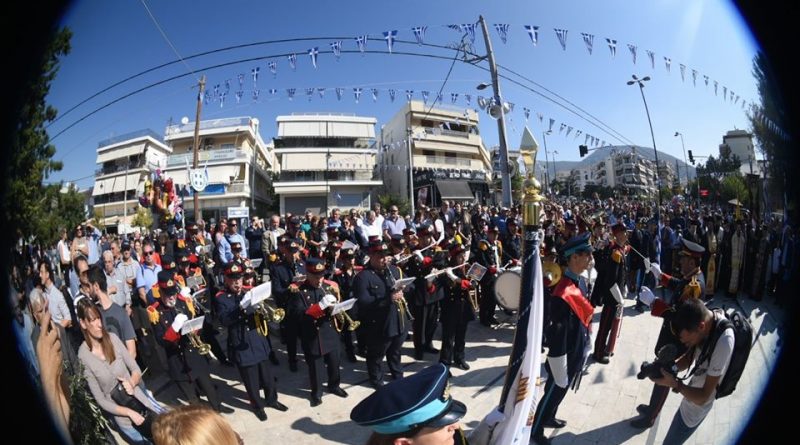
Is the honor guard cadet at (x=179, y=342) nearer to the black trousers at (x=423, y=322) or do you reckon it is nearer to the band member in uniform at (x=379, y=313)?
the band member in uniform at (x=379, y=313)

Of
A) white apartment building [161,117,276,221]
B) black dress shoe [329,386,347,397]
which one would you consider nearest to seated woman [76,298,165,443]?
white apartment building [161,117,276,221]

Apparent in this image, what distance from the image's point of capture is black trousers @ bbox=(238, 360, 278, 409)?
393 cm

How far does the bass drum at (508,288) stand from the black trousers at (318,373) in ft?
9.35

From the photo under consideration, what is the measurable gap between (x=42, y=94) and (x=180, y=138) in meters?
1.22

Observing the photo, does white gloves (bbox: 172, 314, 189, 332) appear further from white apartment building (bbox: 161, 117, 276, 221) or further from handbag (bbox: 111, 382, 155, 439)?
handbag (bbox: 111, 382, 155, 439)

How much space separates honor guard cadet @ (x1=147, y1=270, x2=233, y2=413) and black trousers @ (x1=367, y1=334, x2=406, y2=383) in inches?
76.0

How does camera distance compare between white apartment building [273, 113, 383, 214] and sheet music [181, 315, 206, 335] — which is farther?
white apartment building [273, 113, 383, 214]

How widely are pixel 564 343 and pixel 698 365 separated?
95cm

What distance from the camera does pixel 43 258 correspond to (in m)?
1.37

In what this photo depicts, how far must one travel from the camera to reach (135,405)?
77.2 inches

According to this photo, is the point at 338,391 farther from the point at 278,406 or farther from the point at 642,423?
the point at 642,423

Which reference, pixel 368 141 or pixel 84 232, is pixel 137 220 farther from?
pixel 368 141

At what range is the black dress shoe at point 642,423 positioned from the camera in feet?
10.2

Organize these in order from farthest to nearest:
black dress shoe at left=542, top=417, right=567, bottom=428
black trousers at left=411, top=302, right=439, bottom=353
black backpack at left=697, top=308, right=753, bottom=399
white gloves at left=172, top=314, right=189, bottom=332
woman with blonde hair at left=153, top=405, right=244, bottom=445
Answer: black trousers at left=411, top=302, right=439, bottom=353 → black dress shoe at left=542, top=417, right=567, bottom=428 → white gloves at left=172, top=314, right=189, bottom=332 → black backpack at left=697, top=308, right=753, bottom=399 → woman with blonde hair at left=153, top=405, right=244, bottom=445
